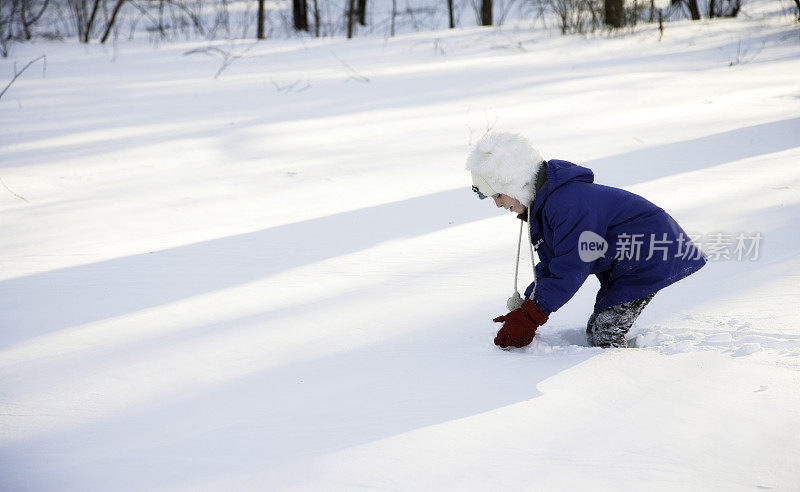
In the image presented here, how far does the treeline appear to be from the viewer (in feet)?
34.2

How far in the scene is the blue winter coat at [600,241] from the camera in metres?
2.05

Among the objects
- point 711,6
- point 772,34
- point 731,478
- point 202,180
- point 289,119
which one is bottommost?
point 731,478

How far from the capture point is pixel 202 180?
4434 mm

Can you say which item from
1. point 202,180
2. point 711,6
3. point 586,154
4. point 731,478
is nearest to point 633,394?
point 731,478

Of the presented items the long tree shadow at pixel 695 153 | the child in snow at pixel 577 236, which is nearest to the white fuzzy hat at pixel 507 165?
the child in snow at pixel 577 236

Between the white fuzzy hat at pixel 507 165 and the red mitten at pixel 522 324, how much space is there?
1.18ft

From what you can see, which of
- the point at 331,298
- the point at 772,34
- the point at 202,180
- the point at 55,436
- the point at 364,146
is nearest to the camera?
the point at 55,436

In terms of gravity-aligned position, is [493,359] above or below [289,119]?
below

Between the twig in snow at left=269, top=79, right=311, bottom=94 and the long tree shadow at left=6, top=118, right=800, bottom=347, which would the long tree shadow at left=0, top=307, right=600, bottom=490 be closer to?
the long tree shadow at left=6, top=118, right=800, bottom=347

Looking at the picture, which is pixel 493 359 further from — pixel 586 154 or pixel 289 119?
pixel 289 119

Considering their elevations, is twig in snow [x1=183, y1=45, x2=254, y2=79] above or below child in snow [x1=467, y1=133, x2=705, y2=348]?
above

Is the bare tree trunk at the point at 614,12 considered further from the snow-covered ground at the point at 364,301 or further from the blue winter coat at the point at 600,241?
the blue winter coat at the point at 600,241

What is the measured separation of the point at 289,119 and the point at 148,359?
386 centimetres

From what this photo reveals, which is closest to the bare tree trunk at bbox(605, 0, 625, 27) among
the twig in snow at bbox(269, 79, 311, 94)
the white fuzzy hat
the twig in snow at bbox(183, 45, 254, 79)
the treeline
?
the treeline
